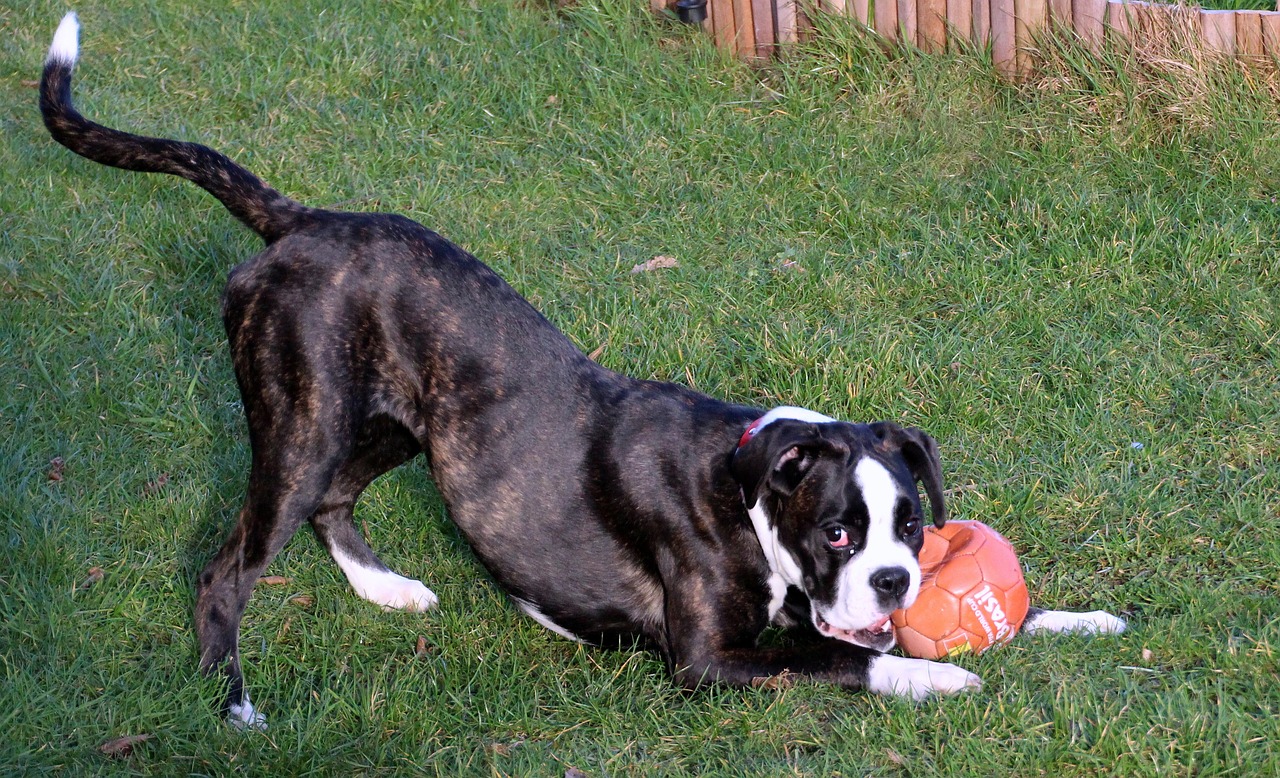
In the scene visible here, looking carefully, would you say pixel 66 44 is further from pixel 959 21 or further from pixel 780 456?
pixel 959 21

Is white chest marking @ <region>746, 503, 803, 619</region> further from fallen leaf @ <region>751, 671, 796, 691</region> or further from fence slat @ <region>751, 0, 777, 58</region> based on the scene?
fence slat @ <region>751, 0, 777, 58</region>

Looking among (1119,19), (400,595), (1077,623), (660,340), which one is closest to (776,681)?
(1077,623)

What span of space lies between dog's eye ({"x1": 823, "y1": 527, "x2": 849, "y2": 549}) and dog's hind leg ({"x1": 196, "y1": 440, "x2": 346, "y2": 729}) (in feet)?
5.75

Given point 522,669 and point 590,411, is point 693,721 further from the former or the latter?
point 590,411

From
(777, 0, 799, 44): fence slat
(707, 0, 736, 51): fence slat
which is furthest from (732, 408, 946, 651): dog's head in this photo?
(707, 0, 736, 51): fence slat

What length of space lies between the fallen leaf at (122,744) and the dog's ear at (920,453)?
2.57 m

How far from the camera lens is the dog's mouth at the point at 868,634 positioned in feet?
13.8

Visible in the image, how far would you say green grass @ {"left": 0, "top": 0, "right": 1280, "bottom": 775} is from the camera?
13.3 feet

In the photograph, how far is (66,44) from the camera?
4938 millimetres

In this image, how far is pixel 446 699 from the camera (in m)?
4.38

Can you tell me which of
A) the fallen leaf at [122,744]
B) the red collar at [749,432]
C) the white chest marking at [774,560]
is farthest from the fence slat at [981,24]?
the fallen leaf at [122,744]

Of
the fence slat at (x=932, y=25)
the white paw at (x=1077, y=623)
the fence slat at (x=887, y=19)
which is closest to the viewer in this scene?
the white paw at (x=1077, y=623)

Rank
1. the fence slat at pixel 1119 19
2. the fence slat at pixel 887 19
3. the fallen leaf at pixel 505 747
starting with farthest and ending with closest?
the fence slat at pixel 887 19 → the fence slat at pixel 1119 19 → the fallen leaf at pixel 505 747

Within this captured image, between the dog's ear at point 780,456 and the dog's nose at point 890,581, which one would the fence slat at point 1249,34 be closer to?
the dog's ear at point 780,456
